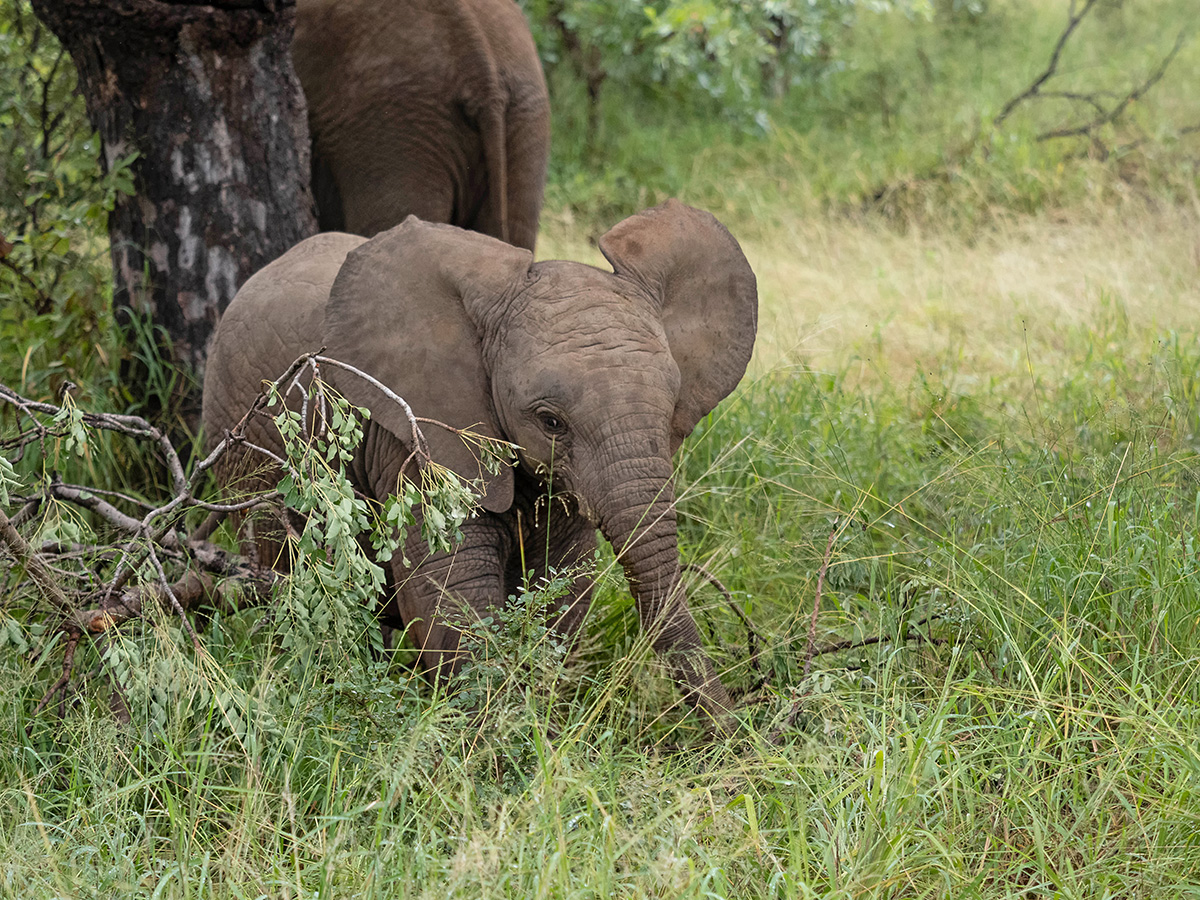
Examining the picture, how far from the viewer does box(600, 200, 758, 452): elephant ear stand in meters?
3.47

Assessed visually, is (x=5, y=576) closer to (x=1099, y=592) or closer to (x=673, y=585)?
(x=673, y=585)

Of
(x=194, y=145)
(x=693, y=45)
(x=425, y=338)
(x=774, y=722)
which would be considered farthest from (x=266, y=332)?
(x=693, y=45)

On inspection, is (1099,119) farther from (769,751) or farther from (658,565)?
(769,751)

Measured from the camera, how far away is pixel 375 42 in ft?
18.4

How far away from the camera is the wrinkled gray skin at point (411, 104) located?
219 inches

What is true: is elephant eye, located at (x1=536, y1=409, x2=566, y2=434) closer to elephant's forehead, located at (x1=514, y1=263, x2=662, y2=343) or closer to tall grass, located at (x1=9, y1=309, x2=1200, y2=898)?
elephant's forehead, located at (x1=514, y1=263, x2=662, y2=343)

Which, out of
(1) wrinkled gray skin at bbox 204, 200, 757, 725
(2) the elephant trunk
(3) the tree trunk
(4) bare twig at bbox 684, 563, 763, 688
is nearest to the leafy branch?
(1) wrinkled gray skin at bbox 204, 200, 757, 725

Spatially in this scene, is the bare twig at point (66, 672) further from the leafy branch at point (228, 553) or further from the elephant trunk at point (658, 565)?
the elephant trunk at point (658, 565)

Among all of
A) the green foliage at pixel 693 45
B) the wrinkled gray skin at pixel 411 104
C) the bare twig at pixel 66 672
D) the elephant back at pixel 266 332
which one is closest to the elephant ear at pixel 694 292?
the elephant back at pixel 266 332

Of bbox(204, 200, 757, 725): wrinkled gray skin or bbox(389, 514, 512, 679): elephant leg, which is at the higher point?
bbox(204, 200, 757, 725): wrinkled gray skin

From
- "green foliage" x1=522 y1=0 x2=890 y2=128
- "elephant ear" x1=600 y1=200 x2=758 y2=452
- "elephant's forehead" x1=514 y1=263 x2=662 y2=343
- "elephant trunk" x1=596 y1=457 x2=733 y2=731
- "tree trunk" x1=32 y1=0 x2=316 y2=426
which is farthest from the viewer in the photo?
"green foliage" x1=522 y1=0 x2=890 y2=128

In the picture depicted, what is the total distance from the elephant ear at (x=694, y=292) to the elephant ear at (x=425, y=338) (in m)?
0.33

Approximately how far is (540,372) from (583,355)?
0.11 metres

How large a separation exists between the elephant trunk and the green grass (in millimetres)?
77
